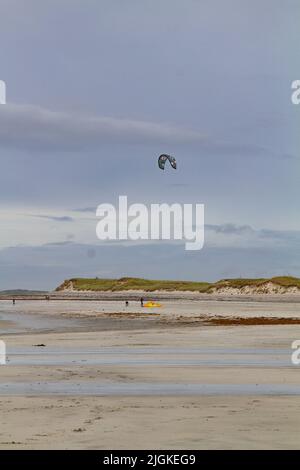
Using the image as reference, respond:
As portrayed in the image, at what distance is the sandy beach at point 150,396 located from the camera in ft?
50.2

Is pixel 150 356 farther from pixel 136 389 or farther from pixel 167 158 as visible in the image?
pixel 167 158

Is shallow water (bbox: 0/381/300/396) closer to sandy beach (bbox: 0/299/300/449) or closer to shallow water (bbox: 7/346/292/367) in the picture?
sandy beach (bbox: 0/299/300/449)

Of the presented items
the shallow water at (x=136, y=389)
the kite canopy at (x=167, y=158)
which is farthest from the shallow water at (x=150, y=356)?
the kite canopy at (x=167, y=158)

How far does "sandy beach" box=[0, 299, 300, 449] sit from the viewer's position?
50.2ft

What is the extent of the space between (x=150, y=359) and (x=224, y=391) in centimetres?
952

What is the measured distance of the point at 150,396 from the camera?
20.9 metres

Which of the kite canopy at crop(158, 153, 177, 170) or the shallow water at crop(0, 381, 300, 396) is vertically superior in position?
the kite canopy at crop(158, 153, 177, 170)

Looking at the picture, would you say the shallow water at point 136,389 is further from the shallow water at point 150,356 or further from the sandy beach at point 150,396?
the shallow water at point 150,356

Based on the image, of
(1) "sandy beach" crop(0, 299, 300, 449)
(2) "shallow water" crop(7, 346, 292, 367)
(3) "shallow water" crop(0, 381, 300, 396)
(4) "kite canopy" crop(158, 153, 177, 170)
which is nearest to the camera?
(1) "sandy beach" crop(0, 299, 300, 449)

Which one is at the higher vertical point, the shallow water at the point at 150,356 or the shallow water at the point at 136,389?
the shallow water at the point at 150,356

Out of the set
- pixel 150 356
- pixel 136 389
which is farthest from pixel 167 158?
pixel 136 389

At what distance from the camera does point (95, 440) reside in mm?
15031

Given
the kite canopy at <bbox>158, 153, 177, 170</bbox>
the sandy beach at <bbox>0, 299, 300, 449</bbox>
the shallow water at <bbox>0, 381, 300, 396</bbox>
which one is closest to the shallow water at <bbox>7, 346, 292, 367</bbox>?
the sandy beach at <bbox>0, 299, 300, 449</bbox>
